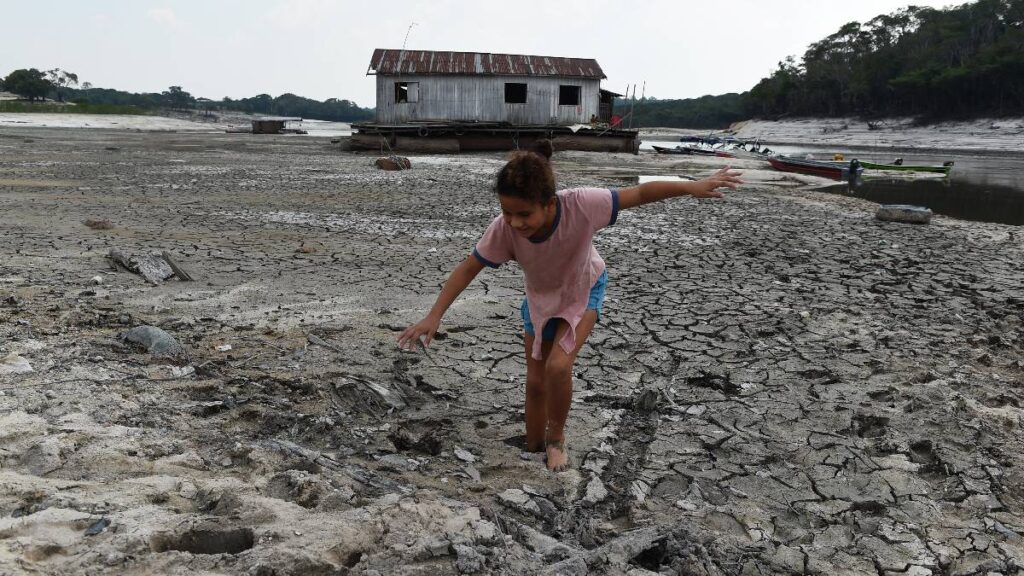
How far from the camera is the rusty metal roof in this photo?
30078 mm

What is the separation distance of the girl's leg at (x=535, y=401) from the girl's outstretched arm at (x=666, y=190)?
2.34 ft

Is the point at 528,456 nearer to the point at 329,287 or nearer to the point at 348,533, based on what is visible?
the point at 348,533

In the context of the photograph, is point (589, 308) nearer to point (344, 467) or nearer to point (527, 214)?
point (527, 214)

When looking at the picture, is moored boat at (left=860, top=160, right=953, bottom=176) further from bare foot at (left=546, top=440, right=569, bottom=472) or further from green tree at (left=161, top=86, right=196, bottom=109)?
green tree at (left=161, top=86, right=196, bottom=109)

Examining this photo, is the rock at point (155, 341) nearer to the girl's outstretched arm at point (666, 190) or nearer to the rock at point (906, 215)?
the girl's outstretched arm at point (666, 190)

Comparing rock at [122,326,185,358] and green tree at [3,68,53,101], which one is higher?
green tree at [3,68,53,101]

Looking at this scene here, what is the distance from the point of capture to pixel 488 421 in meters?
3.45

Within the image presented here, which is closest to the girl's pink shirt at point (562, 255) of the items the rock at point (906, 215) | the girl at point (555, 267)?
the girl at point (555, 267)

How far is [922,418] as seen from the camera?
3.55 m

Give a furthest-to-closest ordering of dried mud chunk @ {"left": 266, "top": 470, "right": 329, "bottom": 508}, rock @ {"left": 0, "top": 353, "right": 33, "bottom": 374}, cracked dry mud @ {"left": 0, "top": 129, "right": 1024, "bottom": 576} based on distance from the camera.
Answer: rock @ {"left": 0, "top": 353, "right": 33, "bottom": 374}, dried mud chunk @ {"left": 266, "top": 470, "right": 329, "bottom": 508}, cracked dry mud @ {"left": 0, "top": 129, "right": 1024, "bottom": 576}

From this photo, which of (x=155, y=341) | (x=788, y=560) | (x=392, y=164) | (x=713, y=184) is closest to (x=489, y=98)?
(x=392, y=164)

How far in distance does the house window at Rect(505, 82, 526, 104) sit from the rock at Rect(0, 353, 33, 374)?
28735 mm

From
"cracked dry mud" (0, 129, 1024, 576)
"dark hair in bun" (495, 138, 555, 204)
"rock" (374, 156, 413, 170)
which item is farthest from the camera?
"rock" (374, 156, 413, 170)

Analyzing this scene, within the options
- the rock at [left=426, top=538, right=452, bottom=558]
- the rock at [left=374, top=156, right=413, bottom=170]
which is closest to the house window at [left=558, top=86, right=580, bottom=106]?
the rock at [left=374, top=156, right=413, bottom=170]
